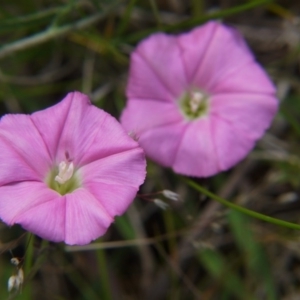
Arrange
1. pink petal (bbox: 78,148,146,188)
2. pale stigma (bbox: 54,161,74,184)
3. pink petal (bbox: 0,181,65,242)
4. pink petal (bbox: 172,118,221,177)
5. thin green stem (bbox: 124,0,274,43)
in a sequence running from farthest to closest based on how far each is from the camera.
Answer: thin green stem (bbox: 124,0,274,43) → pink petal (bbox: 172,118,221,177) → pale stigma (bbox: 54,161,74,184) → pink petal (bbox: 78,148,146,188) → pink petal (bbox: 0,181,65,242)

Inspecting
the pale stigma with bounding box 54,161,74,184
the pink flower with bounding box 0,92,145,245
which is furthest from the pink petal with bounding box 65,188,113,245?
the pale stigma with bounding box 54,161,74,184

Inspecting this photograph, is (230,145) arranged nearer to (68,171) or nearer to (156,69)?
(156,69)

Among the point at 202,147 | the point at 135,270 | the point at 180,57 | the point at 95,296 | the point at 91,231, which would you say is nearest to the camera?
the point at 91,231

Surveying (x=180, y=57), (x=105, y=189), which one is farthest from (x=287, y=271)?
(x=105, y=189)

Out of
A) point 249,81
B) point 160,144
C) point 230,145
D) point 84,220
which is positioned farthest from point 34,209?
point 249,81

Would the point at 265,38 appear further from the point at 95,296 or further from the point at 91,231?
the point at 91,231

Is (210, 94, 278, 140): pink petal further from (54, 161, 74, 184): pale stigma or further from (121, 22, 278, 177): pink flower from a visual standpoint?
(54, 161, 74, 184): pale stigma
